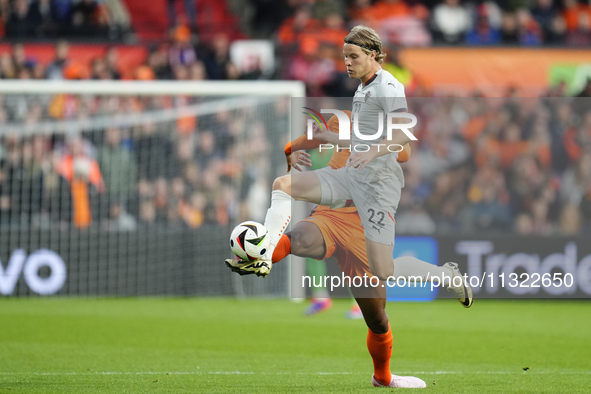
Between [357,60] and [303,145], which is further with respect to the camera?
[303,145]

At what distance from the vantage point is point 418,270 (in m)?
5.49

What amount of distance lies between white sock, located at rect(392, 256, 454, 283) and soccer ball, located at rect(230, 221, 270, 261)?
37.2 inches

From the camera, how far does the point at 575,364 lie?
277 inches

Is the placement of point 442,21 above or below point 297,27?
above

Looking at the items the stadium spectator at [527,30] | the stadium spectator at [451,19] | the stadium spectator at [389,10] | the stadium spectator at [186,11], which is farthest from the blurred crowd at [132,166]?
the stadium spectator at [527,30]

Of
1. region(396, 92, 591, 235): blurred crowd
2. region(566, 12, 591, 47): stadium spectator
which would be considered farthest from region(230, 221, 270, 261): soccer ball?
region(566, 12, 591, 47): stadium spectator

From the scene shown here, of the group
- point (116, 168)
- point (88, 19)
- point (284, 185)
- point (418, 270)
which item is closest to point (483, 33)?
point (88, 19)

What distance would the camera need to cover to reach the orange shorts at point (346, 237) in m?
5.41

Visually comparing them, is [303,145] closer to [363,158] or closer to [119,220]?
[363,158]

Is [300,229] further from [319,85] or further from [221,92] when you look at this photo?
[319,85]

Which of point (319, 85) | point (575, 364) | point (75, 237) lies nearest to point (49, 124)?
point (75, 237)

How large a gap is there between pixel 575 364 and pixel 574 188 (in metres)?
7.28

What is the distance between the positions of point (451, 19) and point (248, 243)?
12.7 metres

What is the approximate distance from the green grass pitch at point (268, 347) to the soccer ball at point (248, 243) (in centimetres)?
101
